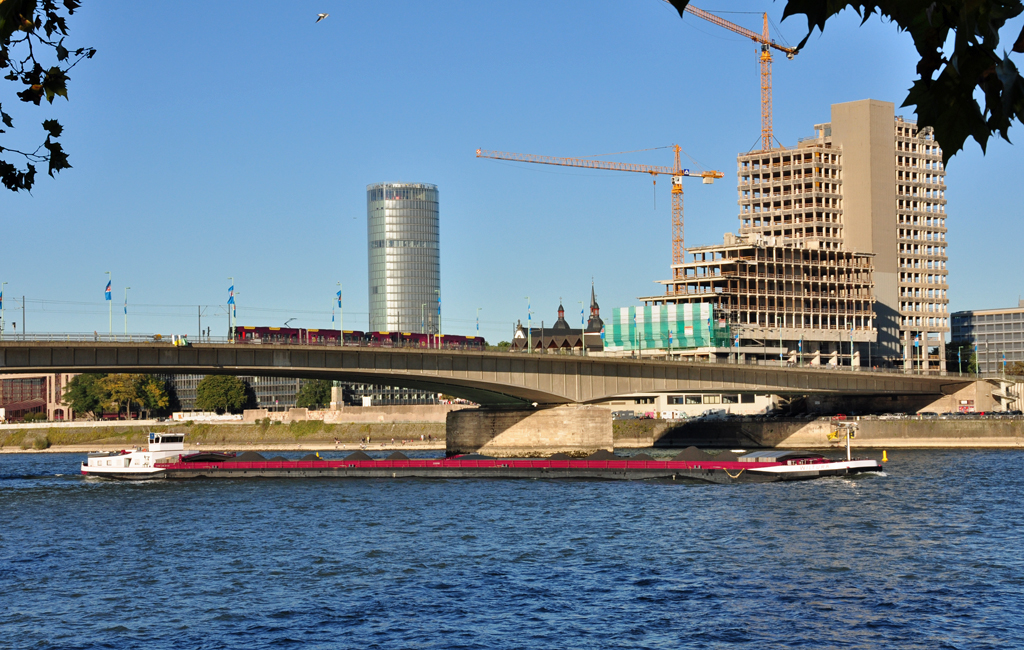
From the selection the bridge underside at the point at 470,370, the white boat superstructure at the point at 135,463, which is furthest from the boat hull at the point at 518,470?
the bridge underside at the point at 470,370

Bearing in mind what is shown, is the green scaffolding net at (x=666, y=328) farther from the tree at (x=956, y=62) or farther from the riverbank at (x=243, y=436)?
the tree at (x=956, y=62)

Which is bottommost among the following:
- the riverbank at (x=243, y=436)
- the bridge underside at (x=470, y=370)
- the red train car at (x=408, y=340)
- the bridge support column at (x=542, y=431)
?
the riverbank at (x=243, y=436)

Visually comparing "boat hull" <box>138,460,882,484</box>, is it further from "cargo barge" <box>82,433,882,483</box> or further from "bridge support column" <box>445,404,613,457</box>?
"bridge support column" <box>445,404,613,457</box>

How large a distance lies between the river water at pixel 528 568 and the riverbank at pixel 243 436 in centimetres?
10204

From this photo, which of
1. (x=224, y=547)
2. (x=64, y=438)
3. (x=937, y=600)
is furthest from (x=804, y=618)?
(x=64, y=438)

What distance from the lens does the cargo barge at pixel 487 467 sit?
3455 inches

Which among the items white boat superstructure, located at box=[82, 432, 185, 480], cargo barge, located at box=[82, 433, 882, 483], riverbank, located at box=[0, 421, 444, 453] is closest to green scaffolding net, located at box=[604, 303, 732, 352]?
riverbank, located at box=[0, 421, 444, 453]

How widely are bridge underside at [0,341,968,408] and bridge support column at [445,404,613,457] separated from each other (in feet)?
5.82

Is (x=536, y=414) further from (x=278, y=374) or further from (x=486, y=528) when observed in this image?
(x=486, y=528)

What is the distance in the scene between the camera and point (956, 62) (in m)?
5.98

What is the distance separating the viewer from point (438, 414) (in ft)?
630

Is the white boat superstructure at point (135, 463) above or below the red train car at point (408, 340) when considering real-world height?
below

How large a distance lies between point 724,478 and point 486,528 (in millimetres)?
32297

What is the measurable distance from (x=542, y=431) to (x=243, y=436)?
8970 centimetres
